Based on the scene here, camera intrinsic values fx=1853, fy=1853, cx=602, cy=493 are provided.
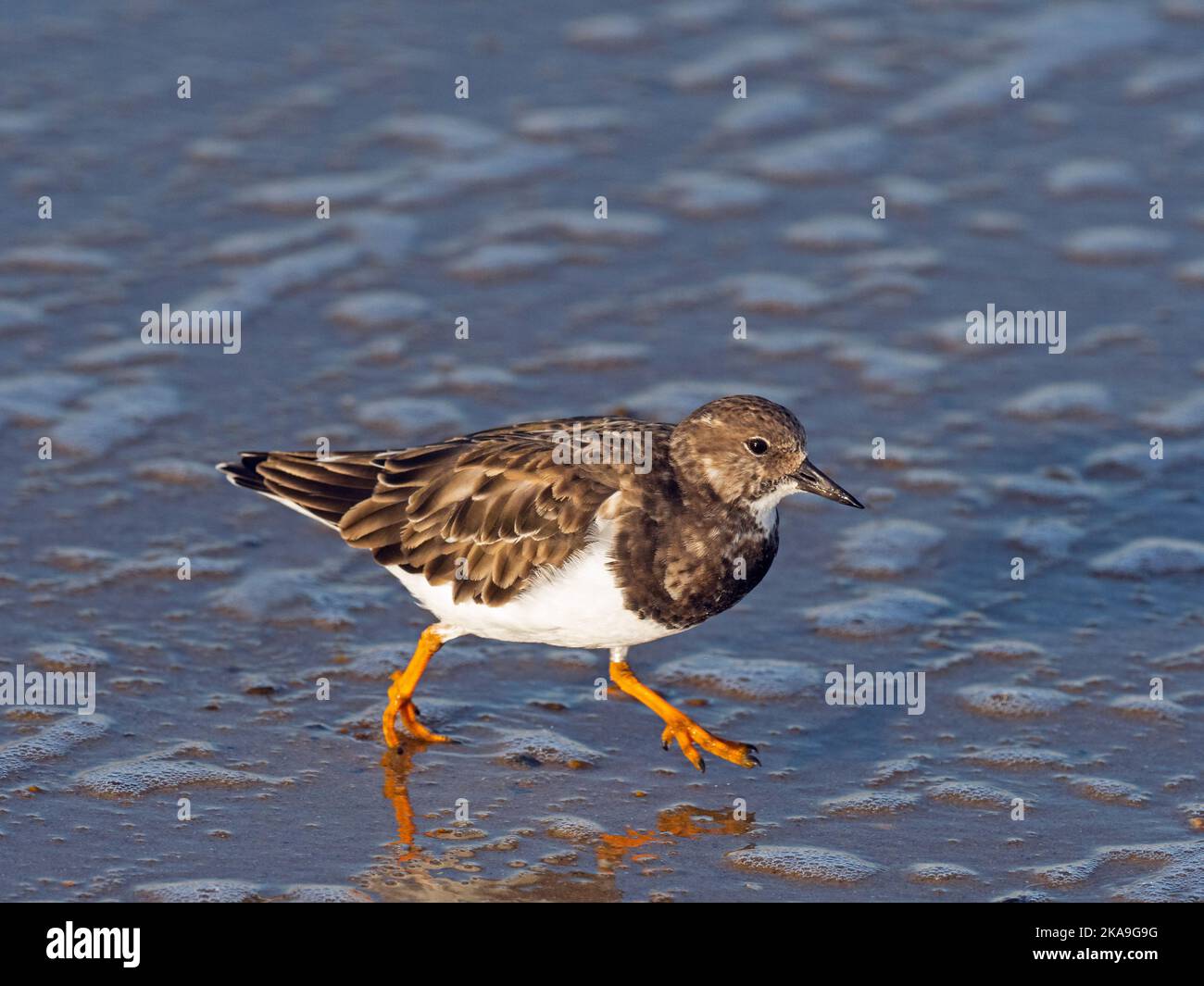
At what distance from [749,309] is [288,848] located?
15.2ft

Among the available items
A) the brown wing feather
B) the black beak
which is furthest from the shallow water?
the black beak

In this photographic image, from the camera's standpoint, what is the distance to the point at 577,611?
20.8 ft

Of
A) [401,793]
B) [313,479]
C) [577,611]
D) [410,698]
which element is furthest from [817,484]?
[313,479]

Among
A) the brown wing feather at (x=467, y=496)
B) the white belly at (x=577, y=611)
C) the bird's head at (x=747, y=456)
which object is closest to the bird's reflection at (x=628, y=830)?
the white belly at (x=577, y=611)

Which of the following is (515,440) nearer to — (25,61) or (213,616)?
(213,616)

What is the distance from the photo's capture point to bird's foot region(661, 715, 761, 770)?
650 centimetres

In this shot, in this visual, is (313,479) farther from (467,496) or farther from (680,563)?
(680,563)

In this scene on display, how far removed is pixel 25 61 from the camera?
454 inches

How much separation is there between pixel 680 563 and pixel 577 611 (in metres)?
0.39

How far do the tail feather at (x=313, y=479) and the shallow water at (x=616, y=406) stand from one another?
1.71ft

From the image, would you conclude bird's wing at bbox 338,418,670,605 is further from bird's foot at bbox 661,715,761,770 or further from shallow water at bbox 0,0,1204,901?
bird's foot at bbox 661,715,761,770

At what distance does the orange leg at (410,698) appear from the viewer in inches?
263

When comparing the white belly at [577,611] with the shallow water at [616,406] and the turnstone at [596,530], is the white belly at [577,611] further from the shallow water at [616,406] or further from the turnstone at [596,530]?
the shallow water at [616,406]

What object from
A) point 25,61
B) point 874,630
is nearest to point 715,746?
point 874,630
